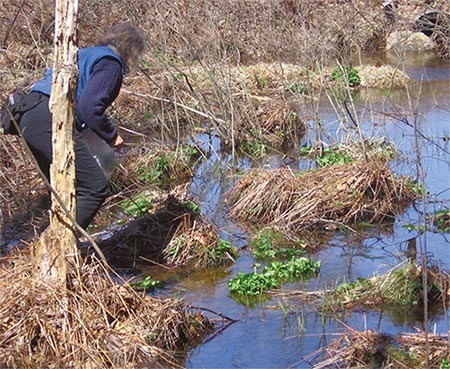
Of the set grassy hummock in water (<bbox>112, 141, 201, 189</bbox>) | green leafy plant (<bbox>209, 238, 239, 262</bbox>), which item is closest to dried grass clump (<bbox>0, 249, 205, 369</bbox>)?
green leafy plant (<bbox>209, 238, 239, 262</bbox>)

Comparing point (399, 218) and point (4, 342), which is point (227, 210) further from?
point (4, 342)

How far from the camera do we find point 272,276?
7.55 m

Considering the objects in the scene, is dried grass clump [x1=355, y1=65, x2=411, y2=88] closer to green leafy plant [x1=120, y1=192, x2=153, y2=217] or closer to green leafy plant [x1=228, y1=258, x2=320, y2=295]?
green leafy plant [x1=120, y1=192, x2=153, y2=217]

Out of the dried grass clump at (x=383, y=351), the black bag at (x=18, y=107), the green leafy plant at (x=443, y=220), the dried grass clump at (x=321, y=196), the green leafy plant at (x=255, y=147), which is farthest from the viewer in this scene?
the green leafy plant at (x=255, y=147)

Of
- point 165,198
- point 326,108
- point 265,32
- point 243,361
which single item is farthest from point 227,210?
point 265,32

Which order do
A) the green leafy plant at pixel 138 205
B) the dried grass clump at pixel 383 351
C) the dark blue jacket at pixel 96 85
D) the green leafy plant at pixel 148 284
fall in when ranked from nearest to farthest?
the dried grass clump at pixel 383 351, the dark blue jacket at pixel 96 85, the green leafy plant at pixel 148 284, the green leafy plant at pixel 138 205

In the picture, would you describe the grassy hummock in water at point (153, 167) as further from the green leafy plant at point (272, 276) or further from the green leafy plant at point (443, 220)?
the green leafy plant at point (443, 220)

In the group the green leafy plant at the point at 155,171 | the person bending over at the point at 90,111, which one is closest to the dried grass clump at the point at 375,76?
the green leafy plant at the point at 155,171

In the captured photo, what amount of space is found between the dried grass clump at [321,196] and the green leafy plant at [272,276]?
1.18m

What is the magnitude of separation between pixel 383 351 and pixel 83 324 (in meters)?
1.85

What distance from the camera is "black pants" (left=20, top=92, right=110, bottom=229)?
A: 687cm

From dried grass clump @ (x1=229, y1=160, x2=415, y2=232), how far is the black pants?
8.21 ft

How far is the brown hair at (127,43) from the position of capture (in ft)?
23.1

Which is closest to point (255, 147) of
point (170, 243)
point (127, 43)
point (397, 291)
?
point (170, 243)
